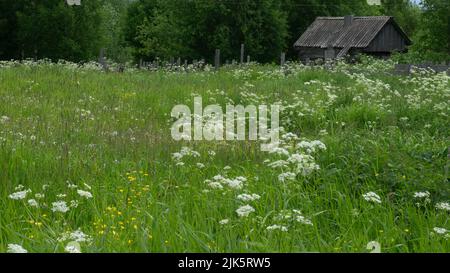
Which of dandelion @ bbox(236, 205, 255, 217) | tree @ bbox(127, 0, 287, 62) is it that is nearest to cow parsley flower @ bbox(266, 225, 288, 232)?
dandelion @ bbox(236, 205, 255, 217)

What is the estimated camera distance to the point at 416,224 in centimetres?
468

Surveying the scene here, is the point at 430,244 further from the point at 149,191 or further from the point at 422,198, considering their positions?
the point at 149,191

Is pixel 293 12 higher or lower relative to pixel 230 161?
higher

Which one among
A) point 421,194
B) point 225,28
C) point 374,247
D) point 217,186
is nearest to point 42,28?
point 225,28

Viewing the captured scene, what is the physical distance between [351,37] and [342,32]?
3.27 feet

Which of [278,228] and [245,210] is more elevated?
[245,210]

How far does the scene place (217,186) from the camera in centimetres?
483

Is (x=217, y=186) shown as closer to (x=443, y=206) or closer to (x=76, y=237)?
(x=76, y=237)

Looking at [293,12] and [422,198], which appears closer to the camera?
[422,198]

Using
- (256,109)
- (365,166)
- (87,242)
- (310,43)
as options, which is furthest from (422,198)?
(310,43)

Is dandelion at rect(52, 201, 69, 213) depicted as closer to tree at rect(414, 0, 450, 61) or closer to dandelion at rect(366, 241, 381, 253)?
dandelion at rect(366, 241, 381, 253)

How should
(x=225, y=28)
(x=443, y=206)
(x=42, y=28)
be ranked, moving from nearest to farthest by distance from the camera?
(x=443, y=206)
(x=42, y=28)
(x=225, y=28)

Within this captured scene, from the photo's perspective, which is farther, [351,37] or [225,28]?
[225,28]
